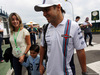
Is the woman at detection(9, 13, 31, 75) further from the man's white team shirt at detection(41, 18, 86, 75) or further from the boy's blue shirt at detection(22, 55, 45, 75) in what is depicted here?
the man's white team shirt at detection(41, 18, 86, 75)

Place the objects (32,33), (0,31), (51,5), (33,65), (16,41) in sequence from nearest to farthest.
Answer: (51,5) → (16,41) → (33,65) → (0,31) → (32,33)

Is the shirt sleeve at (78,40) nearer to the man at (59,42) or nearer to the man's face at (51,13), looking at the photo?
the man at (59,42)

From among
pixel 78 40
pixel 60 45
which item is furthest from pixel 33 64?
pixel 78 40

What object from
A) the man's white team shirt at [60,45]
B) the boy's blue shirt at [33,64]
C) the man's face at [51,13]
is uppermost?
the man's face at [51,13]

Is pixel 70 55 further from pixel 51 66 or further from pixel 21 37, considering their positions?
pixel 21 37

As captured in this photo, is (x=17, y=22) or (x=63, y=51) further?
(x=17, y=22)

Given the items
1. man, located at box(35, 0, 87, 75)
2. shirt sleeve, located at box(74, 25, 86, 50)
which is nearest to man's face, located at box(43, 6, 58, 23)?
man, located at box(35, 0, 87, 75)

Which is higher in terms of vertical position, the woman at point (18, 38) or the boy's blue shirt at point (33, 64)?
the woman at point (18, 38)

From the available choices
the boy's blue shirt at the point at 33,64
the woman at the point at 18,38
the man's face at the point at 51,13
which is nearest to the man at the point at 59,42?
the man's face at the point at 51,13

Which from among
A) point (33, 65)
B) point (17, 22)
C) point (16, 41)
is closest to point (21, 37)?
point (16, 41)

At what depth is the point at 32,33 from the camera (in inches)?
291

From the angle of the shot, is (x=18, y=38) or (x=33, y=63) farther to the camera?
(x=33, y=63)

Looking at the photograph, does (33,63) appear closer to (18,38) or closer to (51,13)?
(18,38)

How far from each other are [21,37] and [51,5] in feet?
3.67
